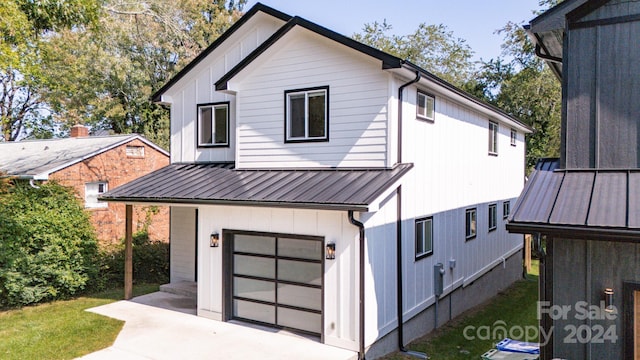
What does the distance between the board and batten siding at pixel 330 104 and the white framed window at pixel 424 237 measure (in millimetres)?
2067

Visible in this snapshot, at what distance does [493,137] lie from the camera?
15.2 metres

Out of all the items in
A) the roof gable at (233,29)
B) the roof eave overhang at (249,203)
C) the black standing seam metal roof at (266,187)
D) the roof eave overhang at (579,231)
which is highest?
the roof gable at (233,29)

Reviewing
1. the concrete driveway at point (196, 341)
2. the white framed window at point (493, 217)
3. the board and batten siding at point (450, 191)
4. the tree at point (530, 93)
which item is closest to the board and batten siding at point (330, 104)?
the board and batten siding at point (450, 191)

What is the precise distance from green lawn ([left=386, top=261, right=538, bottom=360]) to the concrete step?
595 centimetres

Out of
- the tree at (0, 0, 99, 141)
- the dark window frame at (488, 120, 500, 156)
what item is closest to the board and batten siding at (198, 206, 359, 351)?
the tree at (0, 0, 99, 141)

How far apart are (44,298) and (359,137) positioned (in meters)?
9.48

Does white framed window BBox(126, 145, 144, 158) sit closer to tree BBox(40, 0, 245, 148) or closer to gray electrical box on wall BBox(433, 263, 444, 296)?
tree BBox(40, 0, 245, 148)

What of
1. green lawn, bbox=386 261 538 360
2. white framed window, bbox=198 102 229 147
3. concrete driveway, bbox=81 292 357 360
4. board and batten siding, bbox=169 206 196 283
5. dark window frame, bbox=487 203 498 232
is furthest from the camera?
dark window frame, bbox=487 203 498 232

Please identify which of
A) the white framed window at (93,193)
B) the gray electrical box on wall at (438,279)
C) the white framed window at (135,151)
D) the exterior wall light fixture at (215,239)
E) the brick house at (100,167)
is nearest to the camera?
the exterior wall light fixture at (215,239)

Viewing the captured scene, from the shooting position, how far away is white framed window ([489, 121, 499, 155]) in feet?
48.8

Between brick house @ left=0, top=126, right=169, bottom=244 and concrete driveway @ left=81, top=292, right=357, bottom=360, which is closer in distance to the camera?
concrete driveway @ left=81, top=292, right=357, bottom=360

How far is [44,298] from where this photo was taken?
11750mm

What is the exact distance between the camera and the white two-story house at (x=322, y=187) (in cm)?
811

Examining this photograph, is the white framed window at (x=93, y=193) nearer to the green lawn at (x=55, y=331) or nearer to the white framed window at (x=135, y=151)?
the white framed window at (x=135, y=151)
